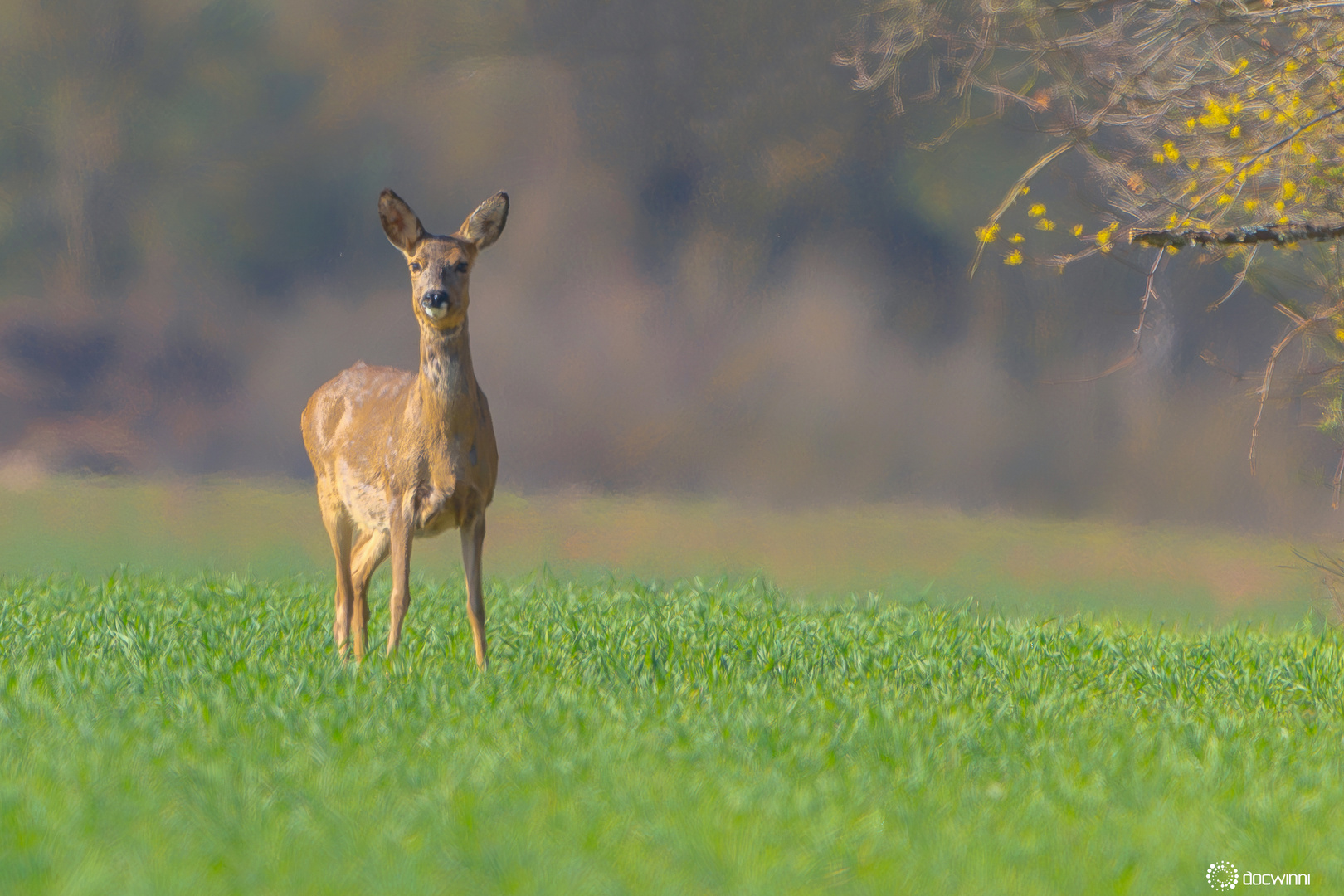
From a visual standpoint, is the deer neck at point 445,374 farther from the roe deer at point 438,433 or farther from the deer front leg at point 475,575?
the deer front leg at point 475,575

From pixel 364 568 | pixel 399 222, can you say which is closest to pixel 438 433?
pixel 399 222

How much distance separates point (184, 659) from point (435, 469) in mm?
1739

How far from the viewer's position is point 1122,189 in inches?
328

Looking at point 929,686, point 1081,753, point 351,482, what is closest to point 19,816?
point 351,482

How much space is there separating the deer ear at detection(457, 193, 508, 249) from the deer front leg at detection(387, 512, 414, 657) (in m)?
1.57

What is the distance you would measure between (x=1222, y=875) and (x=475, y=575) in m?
4.09

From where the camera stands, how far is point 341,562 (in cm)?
813

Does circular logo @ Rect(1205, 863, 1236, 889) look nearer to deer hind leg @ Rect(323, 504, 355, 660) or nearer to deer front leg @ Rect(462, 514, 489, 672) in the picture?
deer front leg @ Rect(462, 514, 489, 672)

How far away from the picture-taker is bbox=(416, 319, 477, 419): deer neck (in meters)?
7.00

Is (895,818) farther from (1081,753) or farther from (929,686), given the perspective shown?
(929,686)

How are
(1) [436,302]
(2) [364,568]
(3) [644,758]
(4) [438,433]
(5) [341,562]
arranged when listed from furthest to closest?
(5) [341,562] → (2) [364,568] → (4) [438,433] → (1) [436,302] → (3) [644,758]

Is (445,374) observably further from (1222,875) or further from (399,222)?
(1222,875)

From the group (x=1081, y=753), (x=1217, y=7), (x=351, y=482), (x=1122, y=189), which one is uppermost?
(x=1217, y=7)

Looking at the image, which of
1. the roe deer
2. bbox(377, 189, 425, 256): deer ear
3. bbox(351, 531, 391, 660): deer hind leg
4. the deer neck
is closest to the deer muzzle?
the roe deer
